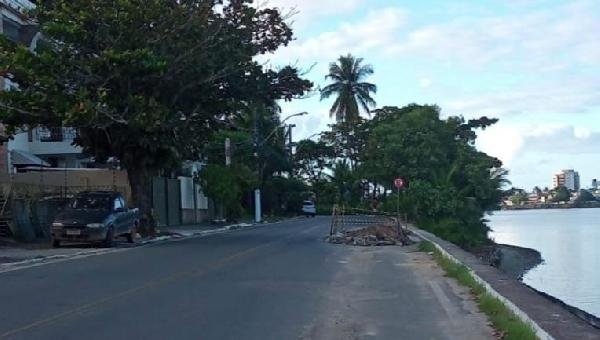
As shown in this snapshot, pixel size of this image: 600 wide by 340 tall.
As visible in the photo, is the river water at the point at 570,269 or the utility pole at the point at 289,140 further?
the utility pole at the point at 289,140

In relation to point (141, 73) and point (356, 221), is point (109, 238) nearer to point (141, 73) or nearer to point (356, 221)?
point (141, 73)

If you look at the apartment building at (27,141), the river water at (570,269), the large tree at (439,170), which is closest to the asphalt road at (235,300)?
the river water at (570,269)

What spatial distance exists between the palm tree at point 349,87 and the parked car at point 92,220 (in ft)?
182

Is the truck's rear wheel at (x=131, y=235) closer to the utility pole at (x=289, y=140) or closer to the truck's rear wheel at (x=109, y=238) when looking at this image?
the truck's rear wheel at (x=109, y=238)

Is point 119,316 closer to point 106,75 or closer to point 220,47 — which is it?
point 106,75

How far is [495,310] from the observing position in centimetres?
1092

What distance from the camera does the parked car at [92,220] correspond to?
24.5 m

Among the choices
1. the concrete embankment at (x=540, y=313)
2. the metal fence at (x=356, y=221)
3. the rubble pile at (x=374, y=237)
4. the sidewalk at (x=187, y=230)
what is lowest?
the concrete embankment at (x=540, y=313)

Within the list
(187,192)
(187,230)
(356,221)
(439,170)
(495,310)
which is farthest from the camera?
(439,170)

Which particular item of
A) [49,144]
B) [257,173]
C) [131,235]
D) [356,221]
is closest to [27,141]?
[49,144]

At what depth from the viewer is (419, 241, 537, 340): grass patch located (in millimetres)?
9039

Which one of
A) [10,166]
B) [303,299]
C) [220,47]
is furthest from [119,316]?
[10,166]

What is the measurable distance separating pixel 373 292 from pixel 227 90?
1793 centimetres

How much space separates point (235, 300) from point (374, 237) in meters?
16.9
